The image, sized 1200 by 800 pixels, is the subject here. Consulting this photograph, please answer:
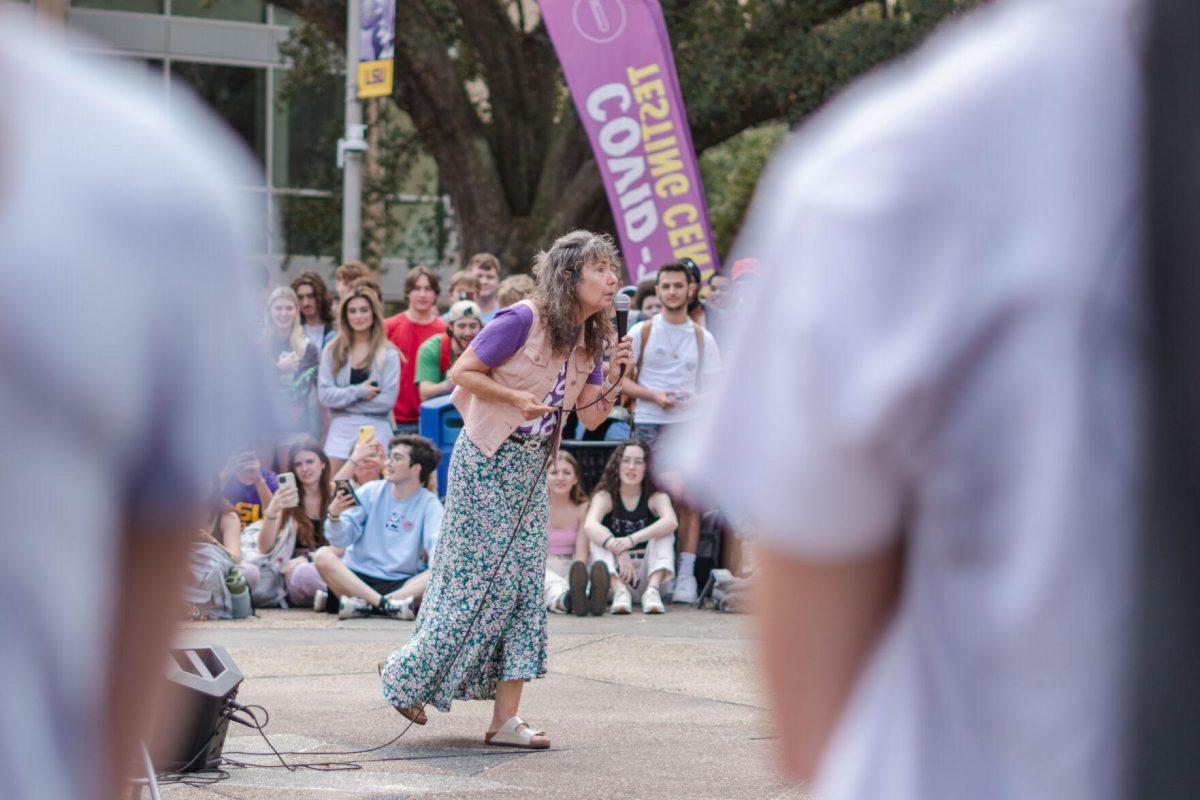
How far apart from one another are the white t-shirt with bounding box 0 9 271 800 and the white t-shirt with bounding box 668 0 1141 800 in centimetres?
42

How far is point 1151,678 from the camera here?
3.52ft

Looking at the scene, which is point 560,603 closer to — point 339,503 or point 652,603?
point 652,603

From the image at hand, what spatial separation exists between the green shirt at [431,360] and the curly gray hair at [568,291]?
15.4 ft

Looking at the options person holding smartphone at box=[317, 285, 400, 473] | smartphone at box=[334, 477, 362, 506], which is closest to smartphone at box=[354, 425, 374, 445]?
person holding smartphone at box=[317, 285, 400, 473]

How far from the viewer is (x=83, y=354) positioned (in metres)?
1.19

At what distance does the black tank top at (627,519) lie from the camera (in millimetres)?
10906

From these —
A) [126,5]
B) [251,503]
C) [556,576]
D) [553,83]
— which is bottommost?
[556,576]

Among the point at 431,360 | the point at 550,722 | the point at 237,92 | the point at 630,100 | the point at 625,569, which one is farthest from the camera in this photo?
the point at 237,92

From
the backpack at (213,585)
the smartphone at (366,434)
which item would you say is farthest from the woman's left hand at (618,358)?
the smartphone at (366,434)

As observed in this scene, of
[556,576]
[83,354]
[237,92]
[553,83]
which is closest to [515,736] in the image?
[556,576]

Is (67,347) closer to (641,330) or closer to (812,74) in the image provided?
(641,330)

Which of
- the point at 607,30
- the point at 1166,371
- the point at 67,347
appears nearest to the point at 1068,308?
the point at 1166,371

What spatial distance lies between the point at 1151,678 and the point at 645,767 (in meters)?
5.21

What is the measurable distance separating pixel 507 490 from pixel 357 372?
4807 millimetres
